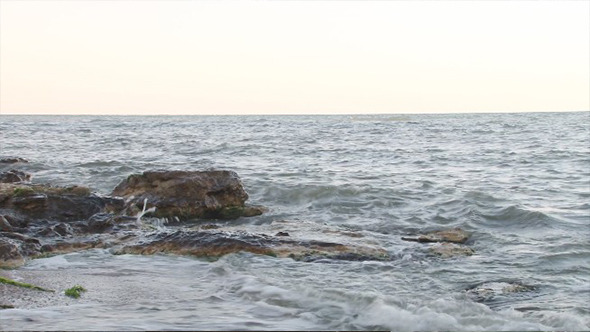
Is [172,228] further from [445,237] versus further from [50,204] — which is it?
[445,237]

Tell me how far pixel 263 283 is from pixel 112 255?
2.33 meters

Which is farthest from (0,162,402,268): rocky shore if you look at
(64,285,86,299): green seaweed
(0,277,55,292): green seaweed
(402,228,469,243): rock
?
(64,285,86,299): green seaweed

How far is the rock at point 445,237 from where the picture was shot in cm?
935

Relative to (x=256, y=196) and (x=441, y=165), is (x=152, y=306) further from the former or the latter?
(x=441, y=165)

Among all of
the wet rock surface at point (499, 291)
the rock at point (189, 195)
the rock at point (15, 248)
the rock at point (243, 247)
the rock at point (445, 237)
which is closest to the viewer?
the wet rock surface at point (499, 291)

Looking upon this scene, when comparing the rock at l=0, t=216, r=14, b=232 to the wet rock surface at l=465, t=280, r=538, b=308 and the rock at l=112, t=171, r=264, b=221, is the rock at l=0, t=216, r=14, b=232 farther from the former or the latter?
the wet rock surface at l=465, t=280, r=538, b=308

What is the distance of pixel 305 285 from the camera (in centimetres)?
649

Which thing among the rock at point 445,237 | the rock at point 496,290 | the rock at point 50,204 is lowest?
the rock at point 445,237

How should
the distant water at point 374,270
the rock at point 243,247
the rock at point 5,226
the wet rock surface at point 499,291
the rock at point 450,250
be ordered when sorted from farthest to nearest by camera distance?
1. the rock at point 5,226
2. the rock at point 450,250
3. the rock at point 243,247
4. the wet rock surface at point 499,291
5. the distant water at point 374,270

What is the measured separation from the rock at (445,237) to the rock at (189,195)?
3.38 metres

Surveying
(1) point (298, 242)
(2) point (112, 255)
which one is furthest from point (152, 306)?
(1) point (298, 242)

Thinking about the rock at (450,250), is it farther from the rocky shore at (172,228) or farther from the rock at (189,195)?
the rock at (189,195)

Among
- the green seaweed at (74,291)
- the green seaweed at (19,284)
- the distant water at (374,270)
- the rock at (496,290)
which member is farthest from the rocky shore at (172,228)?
the green seaweed at (74,291)

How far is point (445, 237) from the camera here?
31.3 ft
